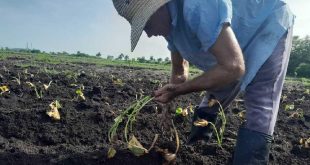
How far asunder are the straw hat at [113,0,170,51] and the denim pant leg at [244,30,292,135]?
89cm

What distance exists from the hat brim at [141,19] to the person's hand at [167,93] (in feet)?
1.17

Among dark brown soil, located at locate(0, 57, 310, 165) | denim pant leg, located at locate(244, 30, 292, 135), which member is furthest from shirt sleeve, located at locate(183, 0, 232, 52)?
dark brown soil, located at locate(0, 57, 310, 165)

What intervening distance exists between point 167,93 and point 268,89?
0.67 m

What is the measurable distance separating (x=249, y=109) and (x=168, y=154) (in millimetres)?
613

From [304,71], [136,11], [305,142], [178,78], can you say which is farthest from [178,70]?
[304,71]

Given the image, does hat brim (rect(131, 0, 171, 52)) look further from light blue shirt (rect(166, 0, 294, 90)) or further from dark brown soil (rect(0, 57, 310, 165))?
dark brown soil (rect(0, 57, 310, 165))

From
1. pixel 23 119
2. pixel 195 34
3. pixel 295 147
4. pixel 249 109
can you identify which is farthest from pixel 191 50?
pixel 23 119

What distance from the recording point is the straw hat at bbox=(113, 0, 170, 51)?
224cm

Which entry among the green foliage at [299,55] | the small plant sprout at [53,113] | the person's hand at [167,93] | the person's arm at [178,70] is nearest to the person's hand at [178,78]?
the person's arm at [178,70]

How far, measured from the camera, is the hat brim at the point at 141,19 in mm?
2230

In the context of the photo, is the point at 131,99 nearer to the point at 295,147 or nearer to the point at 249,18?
the point at 295,147

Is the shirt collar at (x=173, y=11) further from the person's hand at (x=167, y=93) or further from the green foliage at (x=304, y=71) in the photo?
the green foliage at (x=304, y=71)

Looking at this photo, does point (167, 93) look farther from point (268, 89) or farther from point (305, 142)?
point (305, 142)

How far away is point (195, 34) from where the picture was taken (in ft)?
7.75
